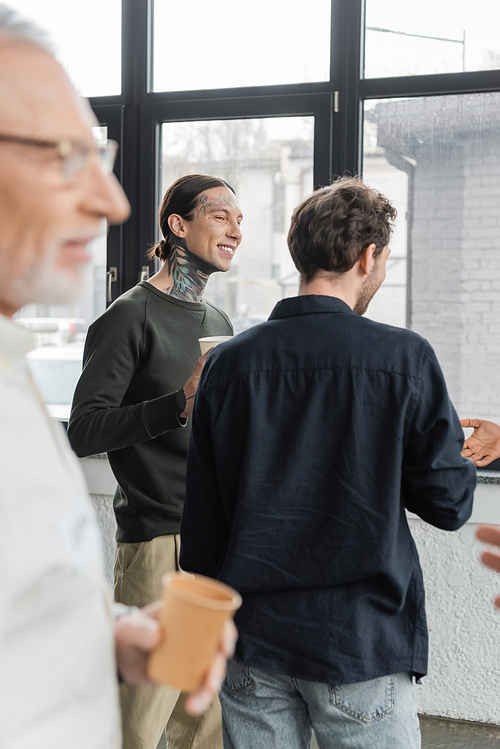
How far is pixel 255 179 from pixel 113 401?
1.55 metres

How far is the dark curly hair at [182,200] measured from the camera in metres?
2.12

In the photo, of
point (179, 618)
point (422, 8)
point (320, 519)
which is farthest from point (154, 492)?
point (422, 8)

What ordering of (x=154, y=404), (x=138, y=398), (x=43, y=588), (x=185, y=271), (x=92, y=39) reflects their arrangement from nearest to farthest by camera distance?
(x=43, y=588) → (x=154, y=404) → (x=138, y=398) → (x=185, y=271) → (x=92, y=39)

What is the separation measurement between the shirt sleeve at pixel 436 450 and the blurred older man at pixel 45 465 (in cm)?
69

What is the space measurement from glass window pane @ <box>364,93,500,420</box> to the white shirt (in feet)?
7.75

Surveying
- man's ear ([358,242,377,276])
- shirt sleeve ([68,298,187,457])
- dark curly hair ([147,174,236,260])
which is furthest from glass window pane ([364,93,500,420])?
man's ear ([358,242,377,276])

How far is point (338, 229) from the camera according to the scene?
4.55 ft

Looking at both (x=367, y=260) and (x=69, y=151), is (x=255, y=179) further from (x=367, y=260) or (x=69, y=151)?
(x=69, y=151)

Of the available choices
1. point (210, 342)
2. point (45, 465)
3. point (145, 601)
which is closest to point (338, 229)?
point (210, 342)

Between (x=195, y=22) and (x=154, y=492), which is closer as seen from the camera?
(x=154, y=492)

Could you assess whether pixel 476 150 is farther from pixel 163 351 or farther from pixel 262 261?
pixel 163 351

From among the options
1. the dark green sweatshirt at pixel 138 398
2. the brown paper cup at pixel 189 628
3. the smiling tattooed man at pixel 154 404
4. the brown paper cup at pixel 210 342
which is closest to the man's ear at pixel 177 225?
the smiling tattooed man at pixel 154 404

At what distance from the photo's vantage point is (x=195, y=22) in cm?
310

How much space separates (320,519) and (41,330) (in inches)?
94.9
